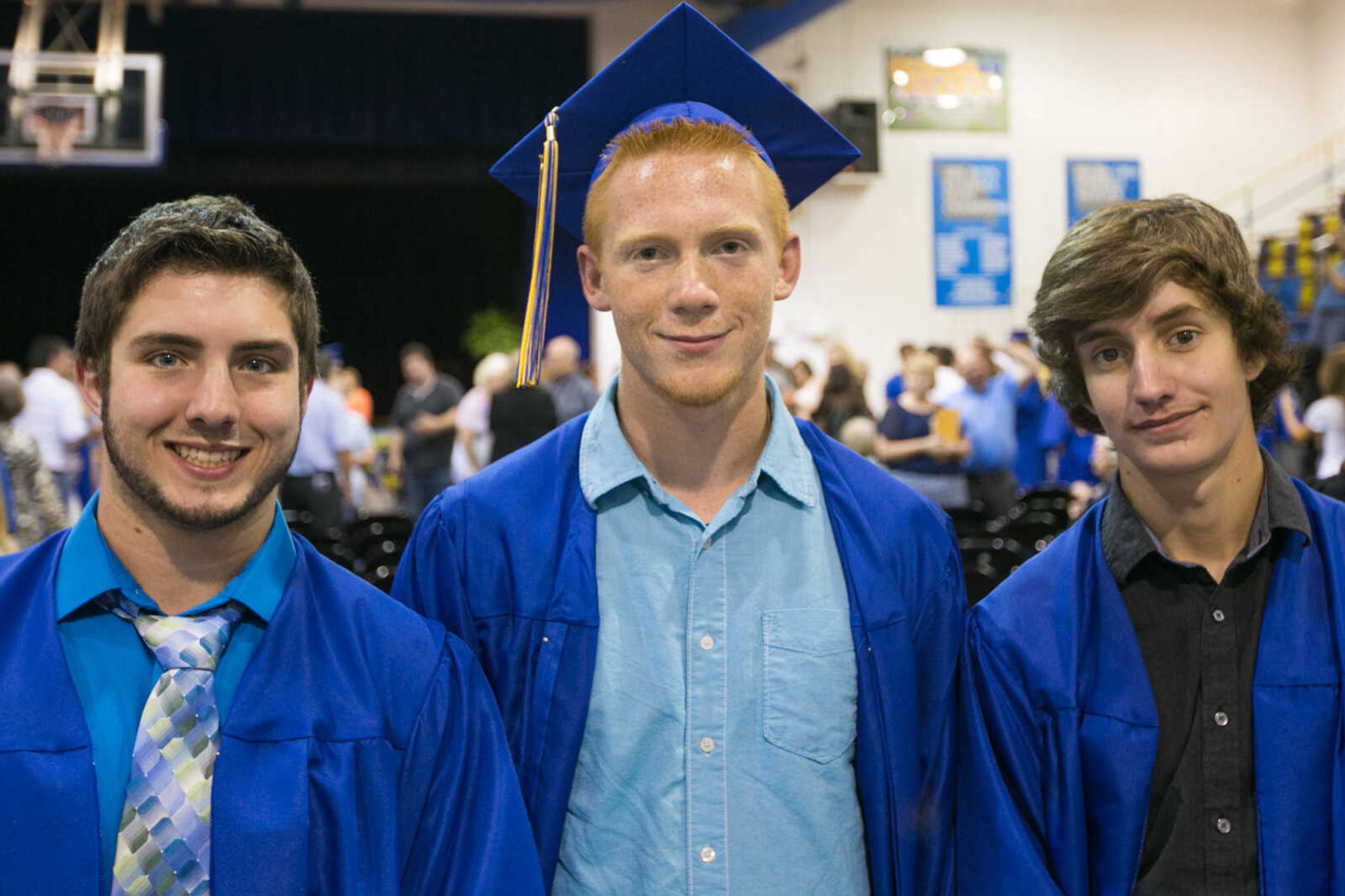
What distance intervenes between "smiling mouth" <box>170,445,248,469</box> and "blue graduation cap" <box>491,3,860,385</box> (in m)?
0.54

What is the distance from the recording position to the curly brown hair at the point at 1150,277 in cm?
178

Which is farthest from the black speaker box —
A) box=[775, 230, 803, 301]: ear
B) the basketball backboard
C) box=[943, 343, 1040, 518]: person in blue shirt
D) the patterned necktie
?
the patterned necktie

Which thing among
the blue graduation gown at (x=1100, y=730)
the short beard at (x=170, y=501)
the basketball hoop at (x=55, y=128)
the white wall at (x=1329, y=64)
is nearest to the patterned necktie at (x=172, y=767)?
the short beard at (x=170, y=501)

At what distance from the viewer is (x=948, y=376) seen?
392 inches

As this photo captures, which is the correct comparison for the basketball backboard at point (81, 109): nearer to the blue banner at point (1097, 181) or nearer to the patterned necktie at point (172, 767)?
the blue banner at point (1097, 181)

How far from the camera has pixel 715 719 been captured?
5.66 ft

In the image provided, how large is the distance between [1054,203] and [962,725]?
13.4 metres

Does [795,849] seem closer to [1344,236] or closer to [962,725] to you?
[962,725]

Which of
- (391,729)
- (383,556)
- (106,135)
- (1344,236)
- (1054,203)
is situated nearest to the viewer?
(391,729)

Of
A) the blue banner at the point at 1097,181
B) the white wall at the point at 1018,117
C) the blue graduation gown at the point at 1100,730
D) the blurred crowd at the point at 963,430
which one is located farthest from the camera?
the blue banner at the point at 1097,181

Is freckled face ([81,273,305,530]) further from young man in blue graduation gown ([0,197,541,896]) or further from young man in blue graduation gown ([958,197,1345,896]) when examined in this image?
young man in blue graduation gown ([958,197,1345,896])

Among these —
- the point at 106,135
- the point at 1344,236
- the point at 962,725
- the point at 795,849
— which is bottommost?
the point at 795,849

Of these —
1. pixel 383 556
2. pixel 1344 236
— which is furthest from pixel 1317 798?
pixel 1344 236

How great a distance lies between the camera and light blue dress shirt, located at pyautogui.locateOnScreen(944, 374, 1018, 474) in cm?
750
